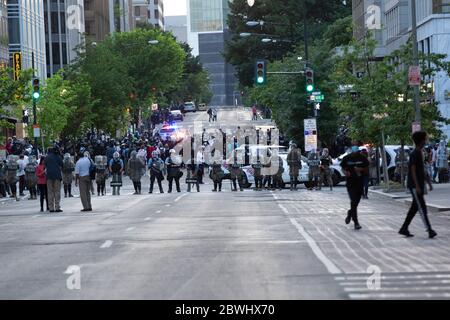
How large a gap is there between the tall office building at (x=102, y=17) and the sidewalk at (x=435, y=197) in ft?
295

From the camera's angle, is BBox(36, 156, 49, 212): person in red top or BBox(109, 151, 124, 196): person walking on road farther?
BBox(109, 151, 124, 196): person walking on road

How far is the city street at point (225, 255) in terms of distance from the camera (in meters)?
13.9

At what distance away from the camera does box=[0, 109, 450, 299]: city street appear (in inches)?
548

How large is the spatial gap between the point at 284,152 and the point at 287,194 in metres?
10.1

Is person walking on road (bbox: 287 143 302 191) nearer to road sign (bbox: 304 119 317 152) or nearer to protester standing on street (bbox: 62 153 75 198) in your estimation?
protester standing on street (bbox: 62 153 75 198)

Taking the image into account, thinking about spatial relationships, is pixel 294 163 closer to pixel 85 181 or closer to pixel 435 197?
pixel 435 197

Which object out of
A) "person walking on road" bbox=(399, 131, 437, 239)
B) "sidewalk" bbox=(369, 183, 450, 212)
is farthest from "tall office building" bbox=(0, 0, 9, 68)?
"person walking on road" bbox=(399, 131, 437, 239)

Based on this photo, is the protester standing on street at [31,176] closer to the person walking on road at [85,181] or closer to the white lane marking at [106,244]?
the person walking on road at [85,181]

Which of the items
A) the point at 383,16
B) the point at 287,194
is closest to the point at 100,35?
the point at 383,16

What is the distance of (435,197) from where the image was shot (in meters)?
35.2

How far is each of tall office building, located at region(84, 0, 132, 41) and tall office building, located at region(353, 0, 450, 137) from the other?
4138 cm

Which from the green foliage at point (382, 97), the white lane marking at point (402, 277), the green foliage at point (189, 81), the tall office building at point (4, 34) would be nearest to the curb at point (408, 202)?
the green foliage at point (382, 97)

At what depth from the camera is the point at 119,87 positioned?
3821 inches
